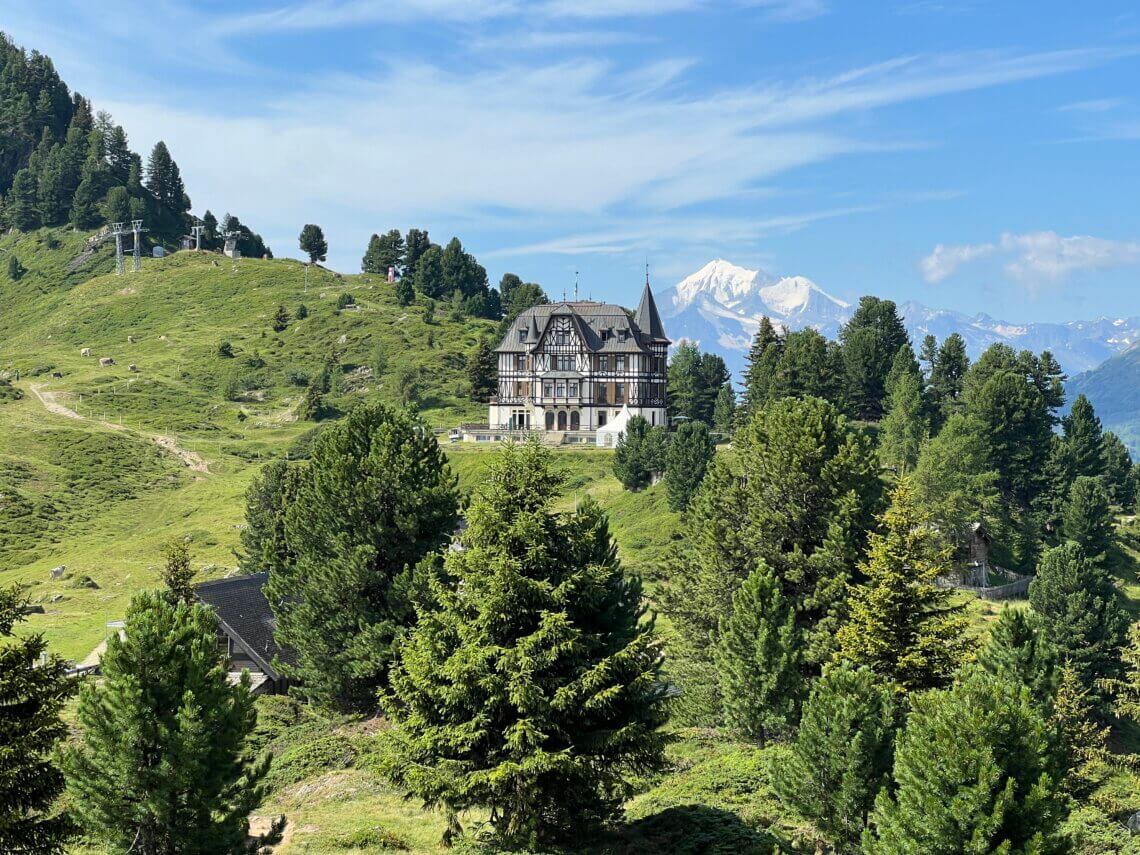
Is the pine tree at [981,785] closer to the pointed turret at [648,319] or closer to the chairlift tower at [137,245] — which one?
the pointed turret at [648,319]

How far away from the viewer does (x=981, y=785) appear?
60.0 ft

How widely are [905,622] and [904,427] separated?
56.5 metres

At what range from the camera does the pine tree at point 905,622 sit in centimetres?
2967

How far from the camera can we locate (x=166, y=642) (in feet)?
66.7

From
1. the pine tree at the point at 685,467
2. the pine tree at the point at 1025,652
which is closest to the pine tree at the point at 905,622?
the pine tree at the point at 1025,652

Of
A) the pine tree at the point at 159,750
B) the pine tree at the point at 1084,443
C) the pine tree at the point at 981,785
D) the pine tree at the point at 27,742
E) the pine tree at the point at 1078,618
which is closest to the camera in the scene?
the pine tree at the point at 981,785

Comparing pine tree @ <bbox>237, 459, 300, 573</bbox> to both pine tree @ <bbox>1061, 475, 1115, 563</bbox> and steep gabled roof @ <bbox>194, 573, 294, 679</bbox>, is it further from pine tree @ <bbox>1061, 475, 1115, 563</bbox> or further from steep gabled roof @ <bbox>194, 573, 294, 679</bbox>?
pine tree @ <bbox>1061, 475, 1115, 563</bbox>

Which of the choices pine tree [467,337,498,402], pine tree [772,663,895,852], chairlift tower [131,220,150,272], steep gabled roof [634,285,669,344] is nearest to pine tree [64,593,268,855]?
pine tree [772,663,895,852]

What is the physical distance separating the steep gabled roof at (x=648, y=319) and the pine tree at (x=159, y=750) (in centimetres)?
9442

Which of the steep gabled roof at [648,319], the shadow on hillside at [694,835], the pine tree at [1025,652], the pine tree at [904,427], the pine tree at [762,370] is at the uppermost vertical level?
the steep gabled roof at [648,319]

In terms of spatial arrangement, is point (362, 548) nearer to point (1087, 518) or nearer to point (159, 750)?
point (159, 750)

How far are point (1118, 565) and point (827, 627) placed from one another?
53.8 m

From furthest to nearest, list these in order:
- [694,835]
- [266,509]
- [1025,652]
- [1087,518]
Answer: [1087,518]
[266,509]
[1025,652]
[694,835]

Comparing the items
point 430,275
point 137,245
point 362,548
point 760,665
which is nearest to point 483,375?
point 430,275
